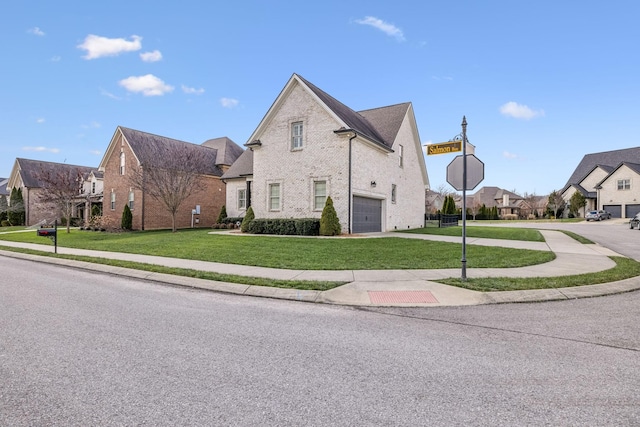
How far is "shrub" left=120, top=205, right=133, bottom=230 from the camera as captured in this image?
28250 millimetres

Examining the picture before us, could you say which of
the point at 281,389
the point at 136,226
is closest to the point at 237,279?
the point at 281,389

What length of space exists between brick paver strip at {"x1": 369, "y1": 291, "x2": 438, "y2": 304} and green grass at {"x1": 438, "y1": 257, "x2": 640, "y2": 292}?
3.54ft

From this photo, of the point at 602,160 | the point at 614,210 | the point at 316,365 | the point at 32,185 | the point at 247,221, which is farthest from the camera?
the point at 602,160

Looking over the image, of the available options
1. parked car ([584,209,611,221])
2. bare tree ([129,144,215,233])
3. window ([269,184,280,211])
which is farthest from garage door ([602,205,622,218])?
bare tree ([129,144,215,233])

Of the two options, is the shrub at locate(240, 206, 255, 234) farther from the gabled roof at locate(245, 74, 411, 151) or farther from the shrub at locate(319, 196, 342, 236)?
the shrub at locate(319, 196, 342, 236)

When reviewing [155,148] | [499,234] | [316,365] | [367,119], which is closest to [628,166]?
[499,234]

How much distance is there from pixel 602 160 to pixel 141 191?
72.2 metres

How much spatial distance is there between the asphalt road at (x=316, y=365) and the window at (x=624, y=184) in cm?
5645

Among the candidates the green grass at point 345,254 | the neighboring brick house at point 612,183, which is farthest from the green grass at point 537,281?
the neighboring brick house at point 612,183

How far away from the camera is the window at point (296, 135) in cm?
2159

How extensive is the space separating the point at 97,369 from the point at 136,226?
28308 mm

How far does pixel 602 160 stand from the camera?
201 feet

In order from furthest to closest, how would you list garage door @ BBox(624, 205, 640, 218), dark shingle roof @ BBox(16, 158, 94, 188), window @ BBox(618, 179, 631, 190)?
window @ BBox(618, 179, 631, 190) < garage door @ BBox(624, 205, 640, 218) < dark shingle roof @ BBox(16, 158, 94, 188)

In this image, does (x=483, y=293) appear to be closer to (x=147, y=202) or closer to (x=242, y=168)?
(x=242, y=168)
